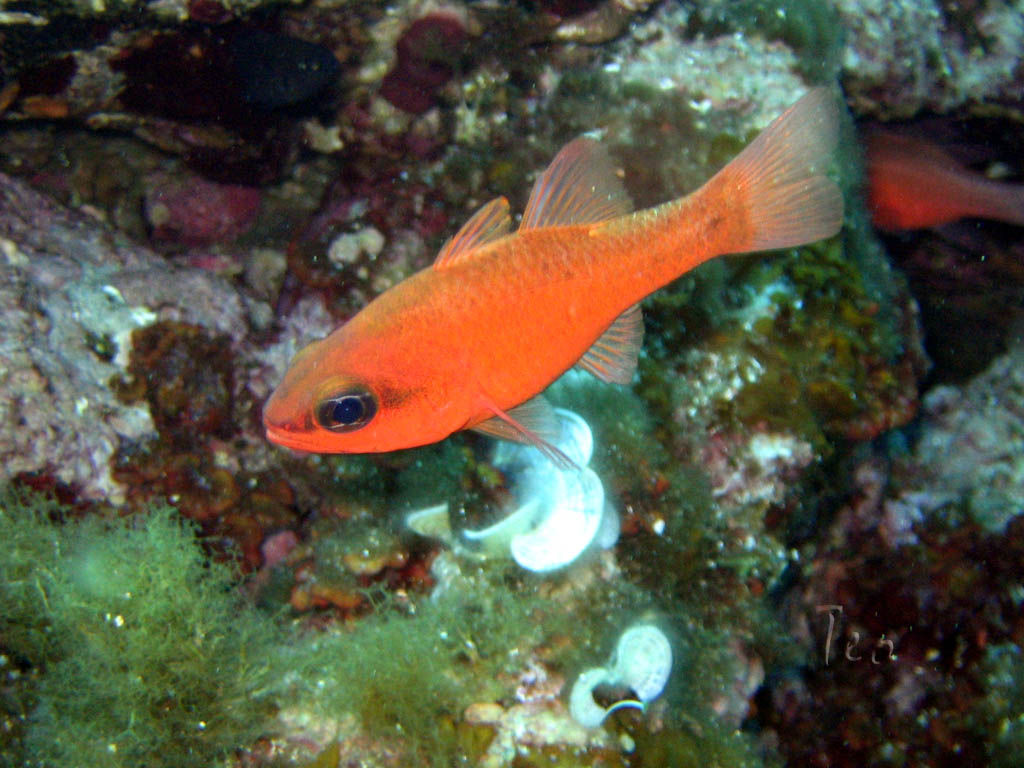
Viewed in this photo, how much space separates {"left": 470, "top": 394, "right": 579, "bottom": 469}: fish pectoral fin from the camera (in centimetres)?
266

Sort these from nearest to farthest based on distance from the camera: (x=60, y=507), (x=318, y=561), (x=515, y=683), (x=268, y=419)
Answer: (x=268, y=419) < (x=515, y=683) < (x=60, y=507) < (x=318, y=561)

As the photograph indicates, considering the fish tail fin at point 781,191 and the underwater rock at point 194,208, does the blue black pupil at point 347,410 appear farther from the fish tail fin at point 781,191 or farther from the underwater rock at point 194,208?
the underwater rock at point 194,208

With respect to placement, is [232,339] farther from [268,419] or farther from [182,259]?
[268,419]

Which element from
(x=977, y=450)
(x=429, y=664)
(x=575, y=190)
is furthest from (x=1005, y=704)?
(x=575, y=190)

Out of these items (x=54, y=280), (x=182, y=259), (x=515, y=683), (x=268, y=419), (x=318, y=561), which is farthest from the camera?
(x=182, y=259)

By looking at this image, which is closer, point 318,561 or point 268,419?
point 268,419

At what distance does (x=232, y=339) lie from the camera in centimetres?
464

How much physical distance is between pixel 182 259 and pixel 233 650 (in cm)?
399

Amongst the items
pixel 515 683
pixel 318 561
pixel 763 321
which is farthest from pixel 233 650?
pixel 763 321

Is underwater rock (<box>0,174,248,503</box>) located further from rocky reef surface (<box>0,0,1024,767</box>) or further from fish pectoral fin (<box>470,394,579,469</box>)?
fish pectoral fin (<box>470,394,579,469</box>)

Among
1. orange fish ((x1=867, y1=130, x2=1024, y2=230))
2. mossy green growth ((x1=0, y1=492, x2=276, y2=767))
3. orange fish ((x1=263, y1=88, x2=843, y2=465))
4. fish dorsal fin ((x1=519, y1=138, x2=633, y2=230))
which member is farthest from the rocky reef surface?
fish dorsal fin ((x1=519, y1=138, x2=633, y2=230))

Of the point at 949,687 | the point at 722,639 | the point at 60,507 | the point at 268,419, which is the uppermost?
the point at 268,419

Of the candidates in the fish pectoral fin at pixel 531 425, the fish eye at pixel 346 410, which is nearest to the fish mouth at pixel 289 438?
the fish eye at pixel 346 410

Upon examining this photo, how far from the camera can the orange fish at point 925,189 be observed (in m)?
5.80
